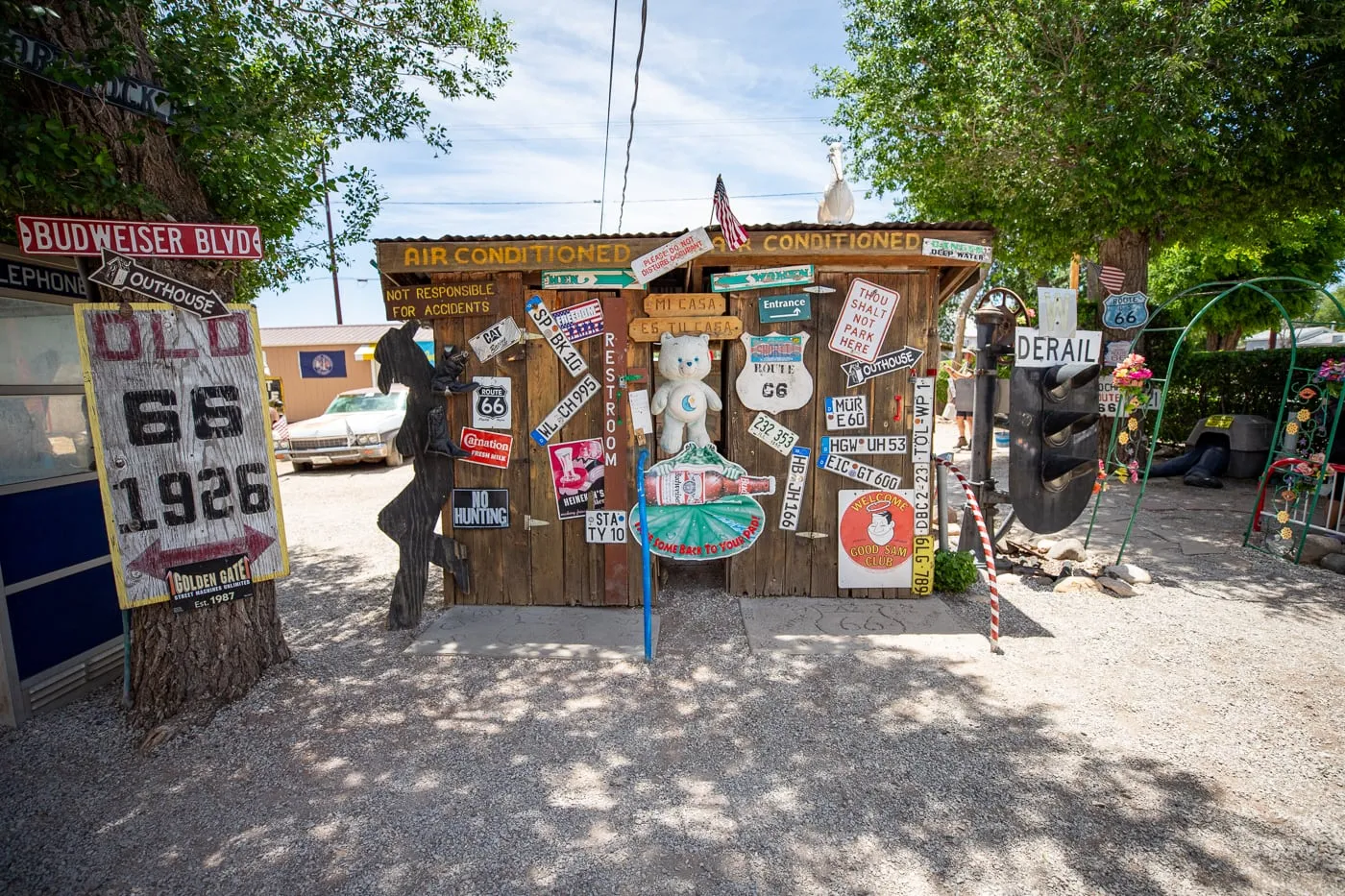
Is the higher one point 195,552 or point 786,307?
point 786,307

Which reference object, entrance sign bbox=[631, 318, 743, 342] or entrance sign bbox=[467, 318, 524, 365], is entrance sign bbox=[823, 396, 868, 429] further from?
entrance sign bbox=[467, 318, 524, 365]

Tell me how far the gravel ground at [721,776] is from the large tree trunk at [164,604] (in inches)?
7.7

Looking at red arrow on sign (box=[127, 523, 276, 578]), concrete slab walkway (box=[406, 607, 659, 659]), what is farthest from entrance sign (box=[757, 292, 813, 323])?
red arrow on sign (box=[127, 523, 276, 578])

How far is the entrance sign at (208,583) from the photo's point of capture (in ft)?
11.6

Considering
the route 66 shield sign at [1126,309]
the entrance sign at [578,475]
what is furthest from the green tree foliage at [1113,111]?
the entrance sign at [578,475]

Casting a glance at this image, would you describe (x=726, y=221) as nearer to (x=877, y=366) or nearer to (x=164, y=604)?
(x=877, y=366)

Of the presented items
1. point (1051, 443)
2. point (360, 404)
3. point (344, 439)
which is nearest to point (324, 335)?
point (360, 404)

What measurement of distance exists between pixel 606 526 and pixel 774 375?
1.71 meters

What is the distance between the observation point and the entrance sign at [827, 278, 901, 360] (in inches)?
196

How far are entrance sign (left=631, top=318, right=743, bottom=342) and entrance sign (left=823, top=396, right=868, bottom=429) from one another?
36.7 inches

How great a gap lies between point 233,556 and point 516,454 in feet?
6.37

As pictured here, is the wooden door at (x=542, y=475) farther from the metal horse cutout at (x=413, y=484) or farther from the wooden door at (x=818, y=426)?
the wooden door at (x=818, y=426)

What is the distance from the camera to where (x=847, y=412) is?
5070 mm

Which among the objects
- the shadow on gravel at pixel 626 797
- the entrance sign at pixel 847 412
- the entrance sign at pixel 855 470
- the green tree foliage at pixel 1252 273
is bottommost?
the shadow on gravel at pixel 626 797
